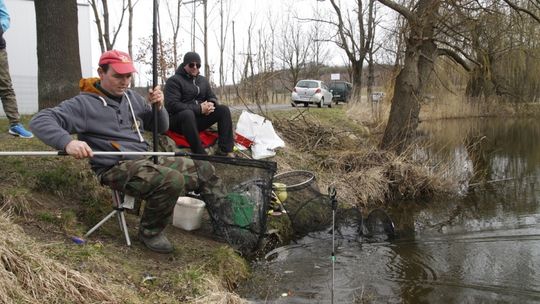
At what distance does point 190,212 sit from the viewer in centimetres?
478

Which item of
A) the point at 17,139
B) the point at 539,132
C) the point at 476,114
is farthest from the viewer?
the point at 476,114

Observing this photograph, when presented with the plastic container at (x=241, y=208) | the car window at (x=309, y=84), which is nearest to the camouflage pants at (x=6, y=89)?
the plastic container at (x=241, y=208)

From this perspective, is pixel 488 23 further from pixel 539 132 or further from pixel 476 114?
pixel 476 114

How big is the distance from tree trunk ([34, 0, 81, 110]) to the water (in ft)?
11.4

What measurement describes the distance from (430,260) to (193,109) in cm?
301

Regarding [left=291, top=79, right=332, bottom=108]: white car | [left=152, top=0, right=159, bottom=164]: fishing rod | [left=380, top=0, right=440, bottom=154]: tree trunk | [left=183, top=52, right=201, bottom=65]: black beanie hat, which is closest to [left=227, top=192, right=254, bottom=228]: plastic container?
[left=152, top=0, right=159, bottom=164]: fishing rod

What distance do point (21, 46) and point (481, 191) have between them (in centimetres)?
977

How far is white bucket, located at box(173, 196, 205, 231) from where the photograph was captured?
188 inches

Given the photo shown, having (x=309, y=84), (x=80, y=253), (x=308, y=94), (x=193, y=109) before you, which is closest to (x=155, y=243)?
(x=80, y=253)

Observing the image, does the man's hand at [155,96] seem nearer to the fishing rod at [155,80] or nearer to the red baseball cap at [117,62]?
the fishing rod at [155,80]

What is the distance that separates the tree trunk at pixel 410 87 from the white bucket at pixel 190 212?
5108mm

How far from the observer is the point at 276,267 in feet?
15.7

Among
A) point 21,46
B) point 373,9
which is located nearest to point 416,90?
point 21,46

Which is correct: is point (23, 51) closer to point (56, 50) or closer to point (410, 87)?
point (56, 50)
